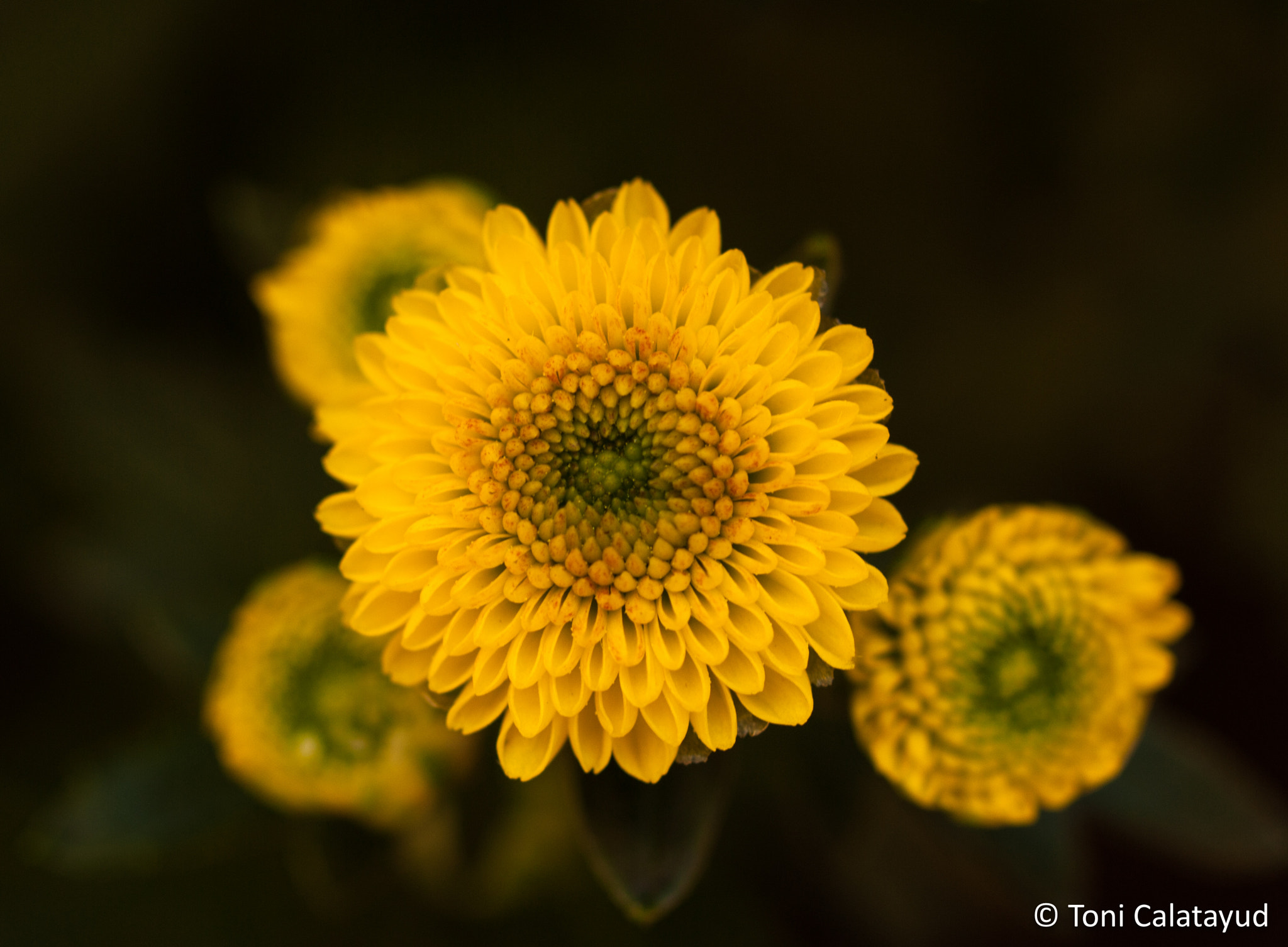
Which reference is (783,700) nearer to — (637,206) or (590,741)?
(590,741)

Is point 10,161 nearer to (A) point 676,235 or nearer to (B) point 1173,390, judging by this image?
(A) point 676,235

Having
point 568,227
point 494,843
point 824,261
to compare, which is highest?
point 824,261

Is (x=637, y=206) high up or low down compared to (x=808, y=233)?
down

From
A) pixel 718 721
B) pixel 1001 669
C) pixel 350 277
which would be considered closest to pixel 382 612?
pixel 718 721

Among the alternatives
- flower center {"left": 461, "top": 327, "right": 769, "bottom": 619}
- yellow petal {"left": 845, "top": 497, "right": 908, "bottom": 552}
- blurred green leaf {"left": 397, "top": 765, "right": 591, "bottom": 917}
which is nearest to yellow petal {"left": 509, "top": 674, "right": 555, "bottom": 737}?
flower center {"left": 461, "top": 327, "right": 769, "bottom": 619}

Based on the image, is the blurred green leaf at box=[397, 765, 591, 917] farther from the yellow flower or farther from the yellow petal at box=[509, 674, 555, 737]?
the yellow petal at box=[509, 674, 555, 737]

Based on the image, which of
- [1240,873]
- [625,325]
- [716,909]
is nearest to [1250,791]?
[1240,873]
